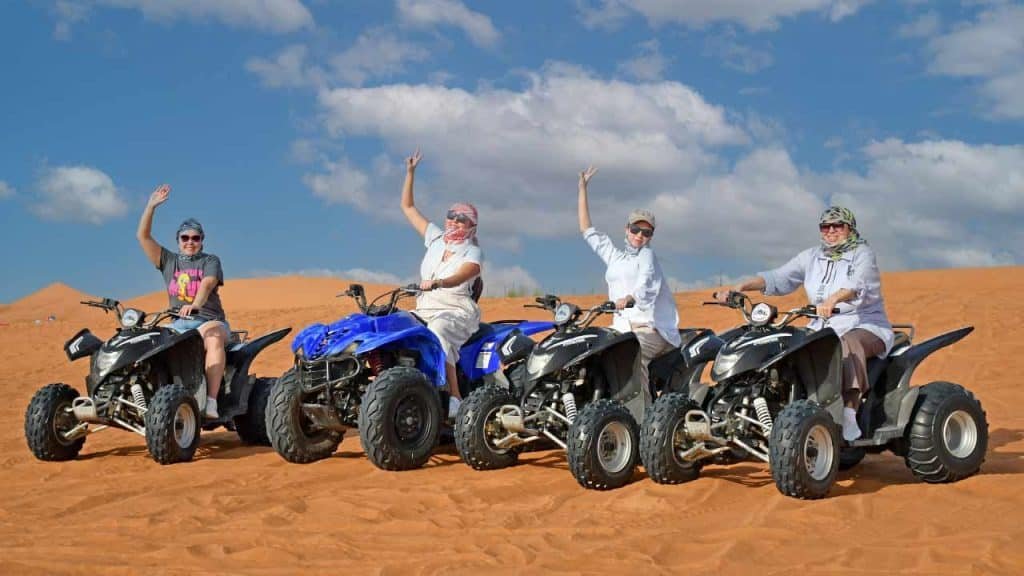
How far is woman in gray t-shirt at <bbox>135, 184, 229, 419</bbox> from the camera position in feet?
32.6

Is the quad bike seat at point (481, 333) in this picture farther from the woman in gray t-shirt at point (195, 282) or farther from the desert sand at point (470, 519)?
the woman in gray t-shirt at point (195, 282)

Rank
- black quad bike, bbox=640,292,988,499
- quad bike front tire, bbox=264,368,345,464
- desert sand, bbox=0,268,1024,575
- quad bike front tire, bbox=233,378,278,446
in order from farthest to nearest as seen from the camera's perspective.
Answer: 1. quad bike front tire, bbox=233,378,278,446
2. quad bike front tire, bbox=264,368,345,464
3. black quad bike, bbox=640,292,988,499
4. desert sand, bbox=0,268,1024,575

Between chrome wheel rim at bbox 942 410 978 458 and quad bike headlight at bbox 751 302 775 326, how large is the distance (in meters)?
1.60

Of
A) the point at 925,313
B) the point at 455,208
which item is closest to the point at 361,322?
the point at 455,208

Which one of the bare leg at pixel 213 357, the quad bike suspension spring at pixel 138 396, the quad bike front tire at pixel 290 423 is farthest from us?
the bare leg at pixel 213 357

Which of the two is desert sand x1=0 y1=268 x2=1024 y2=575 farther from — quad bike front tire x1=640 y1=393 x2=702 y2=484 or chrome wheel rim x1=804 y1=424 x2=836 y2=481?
chrome wheel rim x1=804 y1=424 x2=836 y2=481

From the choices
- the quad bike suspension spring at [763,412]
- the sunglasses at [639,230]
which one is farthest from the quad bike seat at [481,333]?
the quad bike suspension spring at [763,412]

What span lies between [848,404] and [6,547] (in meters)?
5.33

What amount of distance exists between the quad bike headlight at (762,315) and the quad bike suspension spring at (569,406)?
1.57 meters

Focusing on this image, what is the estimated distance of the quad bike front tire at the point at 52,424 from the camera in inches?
377

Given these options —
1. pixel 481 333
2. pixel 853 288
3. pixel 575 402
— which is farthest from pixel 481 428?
pixel 853 288

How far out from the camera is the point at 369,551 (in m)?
5.77

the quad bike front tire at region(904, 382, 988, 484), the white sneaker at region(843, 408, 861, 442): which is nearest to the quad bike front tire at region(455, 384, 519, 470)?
the white sneaker at region(843, 408, 861, 442)

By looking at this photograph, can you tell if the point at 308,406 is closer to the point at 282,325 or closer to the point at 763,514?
the point at 763,514
